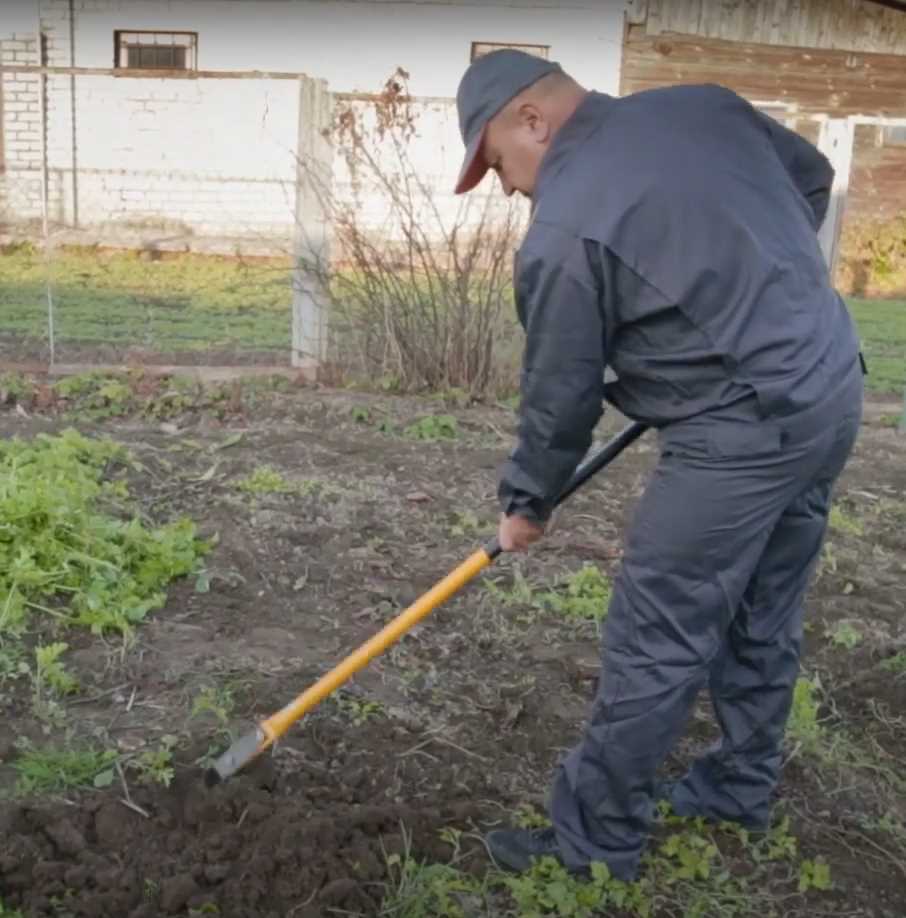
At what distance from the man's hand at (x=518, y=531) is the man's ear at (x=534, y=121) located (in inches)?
32.9

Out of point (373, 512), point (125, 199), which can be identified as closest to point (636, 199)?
point (373, 512)

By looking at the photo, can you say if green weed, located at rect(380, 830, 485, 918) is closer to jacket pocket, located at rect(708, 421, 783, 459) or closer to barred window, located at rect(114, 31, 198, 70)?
jacket pocket, located at rect(708, 421, 783, 459)

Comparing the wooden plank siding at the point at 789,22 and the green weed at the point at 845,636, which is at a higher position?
the wooden plank siding at the point at 789,22

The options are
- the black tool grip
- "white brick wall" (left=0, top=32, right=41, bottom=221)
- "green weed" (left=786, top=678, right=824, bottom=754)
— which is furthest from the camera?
"white brick wall" (left=0, top=32, right=41, bottom=221)

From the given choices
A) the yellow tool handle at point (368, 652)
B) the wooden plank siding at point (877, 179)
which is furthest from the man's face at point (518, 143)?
the wooden plank siding at point (877, 179)

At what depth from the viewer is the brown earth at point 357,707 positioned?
2.75 metres

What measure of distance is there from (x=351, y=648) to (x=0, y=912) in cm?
155

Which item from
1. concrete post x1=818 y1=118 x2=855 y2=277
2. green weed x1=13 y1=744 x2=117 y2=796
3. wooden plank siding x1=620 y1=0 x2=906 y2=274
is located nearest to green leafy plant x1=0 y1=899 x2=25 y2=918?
green weed x1=13 y1=744 x2=117 y2=796

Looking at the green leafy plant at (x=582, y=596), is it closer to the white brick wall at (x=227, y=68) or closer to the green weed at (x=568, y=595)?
the green weed at (x=568, y=595)

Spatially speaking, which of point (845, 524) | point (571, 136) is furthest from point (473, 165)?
point (845, 524)

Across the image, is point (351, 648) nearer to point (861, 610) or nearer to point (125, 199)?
point (861, 610)

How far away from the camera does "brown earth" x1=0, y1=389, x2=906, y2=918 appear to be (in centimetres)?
275

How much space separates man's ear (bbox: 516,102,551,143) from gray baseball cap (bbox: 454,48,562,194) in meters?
0.04

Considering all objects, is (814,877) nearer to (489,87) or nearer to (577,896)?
(577,896)
